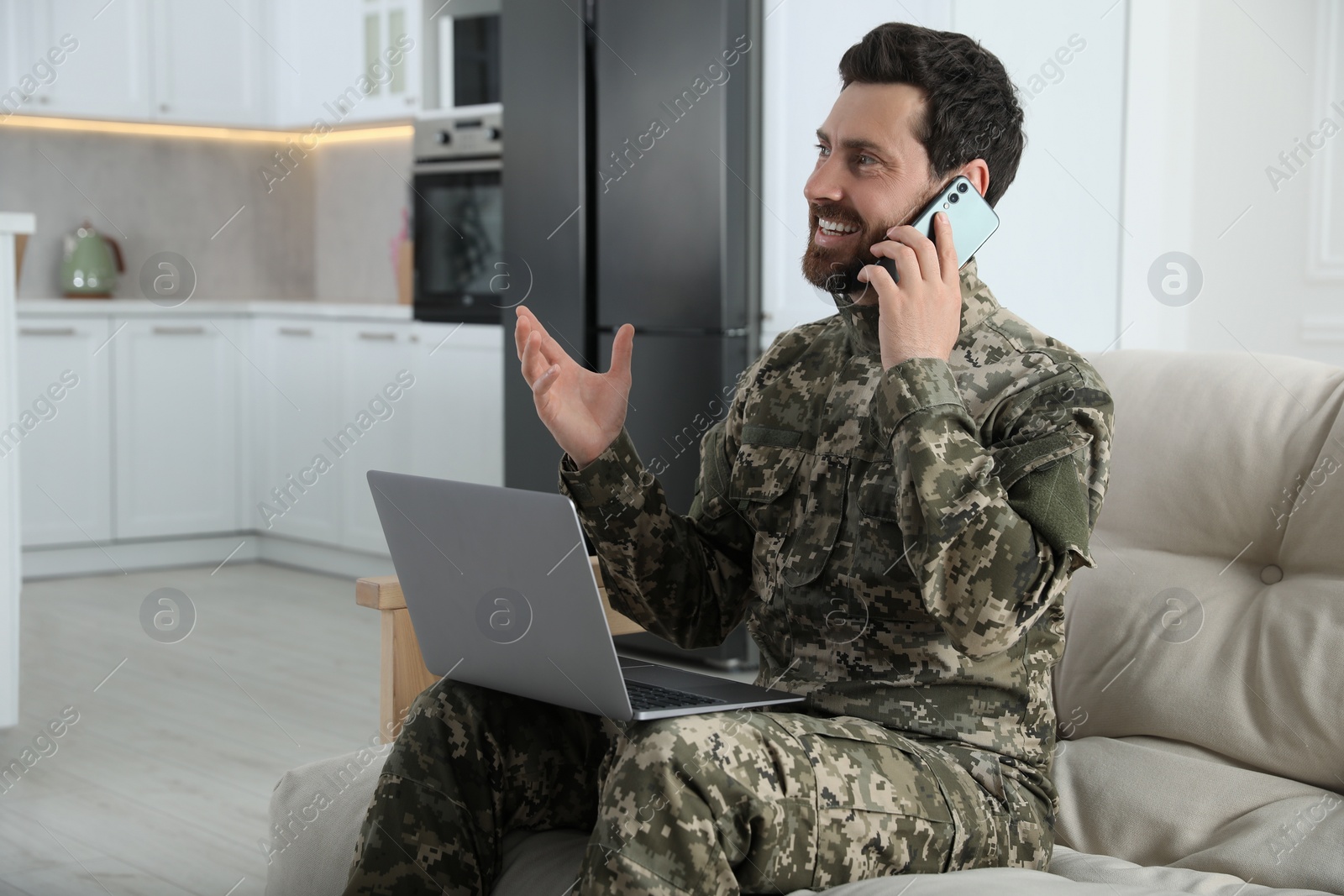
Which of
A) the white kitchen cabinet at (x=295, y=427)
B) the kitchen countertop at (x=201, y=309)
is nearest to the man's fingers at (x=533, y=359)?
the kitchen countertop at (x=201, y=309)

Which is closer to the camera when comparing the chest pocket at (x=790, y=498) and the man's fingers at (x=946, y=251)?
the man's fingers at (x=946, y=251)

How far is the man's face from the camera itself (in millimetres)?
1489

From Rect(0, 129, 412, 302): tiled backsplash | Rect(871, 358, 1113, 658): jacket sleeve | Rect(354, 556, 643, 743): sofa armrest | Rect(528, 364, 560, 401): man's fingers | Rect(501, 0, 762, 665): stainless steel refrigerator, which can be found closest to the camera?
Rect(871, 358, 1113, 658): jacket sleeve

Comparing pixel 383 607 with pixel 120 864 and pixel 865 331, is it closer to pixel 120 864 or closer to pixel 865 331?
pixel 865 331

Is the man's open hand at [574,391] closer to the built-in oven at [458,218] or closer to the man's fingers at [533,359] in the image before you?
the man's fingers at [533,359]

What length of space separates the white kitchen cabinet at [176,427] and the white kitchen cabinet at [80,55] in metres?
0.90

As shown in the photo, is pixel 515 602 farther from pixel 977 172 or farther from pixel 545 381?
pixel 977 172

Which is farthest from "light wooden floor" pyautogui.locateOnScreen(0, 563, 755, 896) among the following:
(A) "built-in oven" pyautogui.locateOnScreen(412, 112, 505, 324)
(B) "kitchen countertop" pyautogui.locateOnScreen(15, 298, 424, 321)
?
(A) "built-in oven" pyautogui.locateOnScreen(412, 112, 505, 324)

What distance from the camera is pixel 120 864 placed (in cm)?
240

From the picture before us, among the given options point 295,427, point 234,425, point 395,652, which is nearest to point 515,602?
point 395,652

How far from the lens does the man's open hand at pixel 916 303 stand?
1.33 meters

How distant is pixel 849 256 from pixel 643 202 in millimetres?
2226

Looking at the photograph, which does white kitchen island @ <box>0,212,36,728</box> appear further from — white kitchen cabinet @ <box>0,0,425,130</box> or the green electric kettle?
the green electric kettle

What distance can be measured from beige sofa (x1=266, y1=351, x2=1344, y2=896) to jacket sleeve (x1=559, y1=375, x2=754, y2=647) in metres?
0.27
